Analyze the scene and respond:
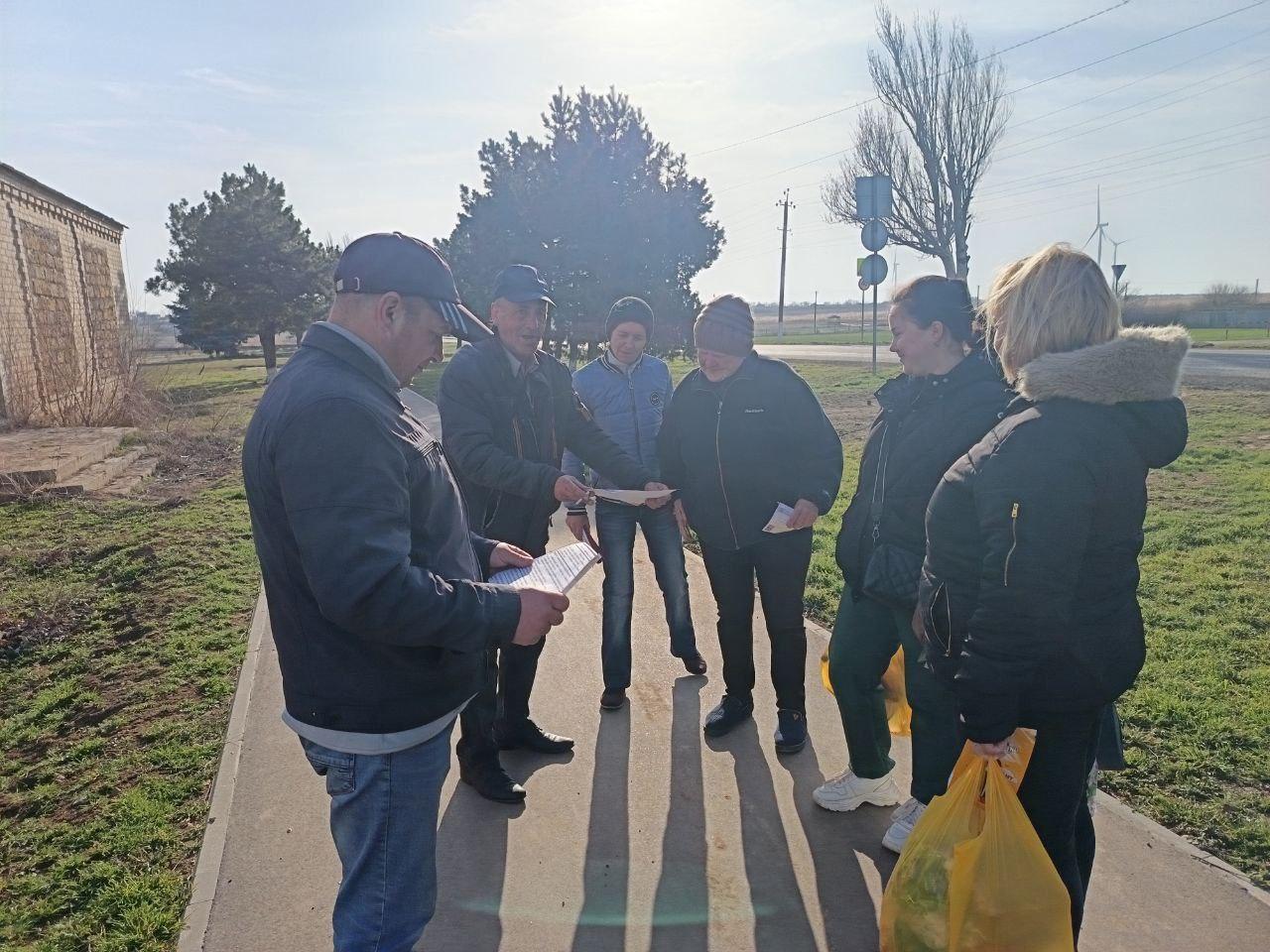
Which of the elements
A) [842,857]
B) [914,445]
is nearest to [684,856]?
[842,857]

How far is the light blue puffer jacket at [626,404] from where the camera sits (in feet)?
15.2

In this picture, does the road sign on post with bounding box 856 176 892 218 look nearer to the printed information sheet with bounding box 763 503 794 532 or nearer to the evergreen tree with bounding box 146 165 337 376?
the printed information sheet with bounding box 763 503 794 532

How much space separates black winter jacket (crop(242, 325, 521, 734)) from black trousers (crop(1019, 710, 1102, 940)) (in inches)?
55.4

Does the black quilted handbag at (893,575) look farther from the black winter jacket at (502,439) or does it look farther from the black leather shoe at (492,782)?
the black leather shoe at (492,782)

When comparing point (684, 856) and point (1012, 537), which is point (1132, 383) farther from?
point (684, 856)

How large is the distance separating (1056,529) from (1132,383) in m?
0.40

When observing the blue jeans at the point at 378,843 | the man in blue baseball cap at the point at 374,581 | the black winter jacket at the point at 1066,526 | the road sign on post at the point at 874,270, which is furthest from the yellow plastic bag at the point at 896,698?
the road sign on post at the point at 874,270

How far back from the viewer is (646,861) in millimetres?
3133

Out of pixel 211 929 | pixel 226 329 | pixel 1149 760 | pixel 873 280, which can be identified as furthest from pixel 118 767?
pixel 226 329

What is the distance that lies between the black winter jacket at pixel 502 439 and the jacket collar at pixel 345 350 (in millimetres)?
1459

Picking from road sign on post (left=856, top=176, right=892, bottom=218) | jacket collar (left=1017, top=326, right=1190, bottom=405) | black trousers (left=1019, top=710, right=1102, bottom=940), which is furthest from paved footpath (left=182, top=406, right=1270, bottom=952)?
road sign on post (left=856, top=176, right=892, bottom=218)

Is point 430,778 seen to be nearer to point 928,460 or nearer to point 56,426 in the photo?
point 928,460

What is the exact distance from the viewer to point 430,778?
2.12 meters

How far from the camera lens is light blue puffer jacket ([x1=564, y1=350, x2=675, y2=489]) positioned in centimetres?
464
